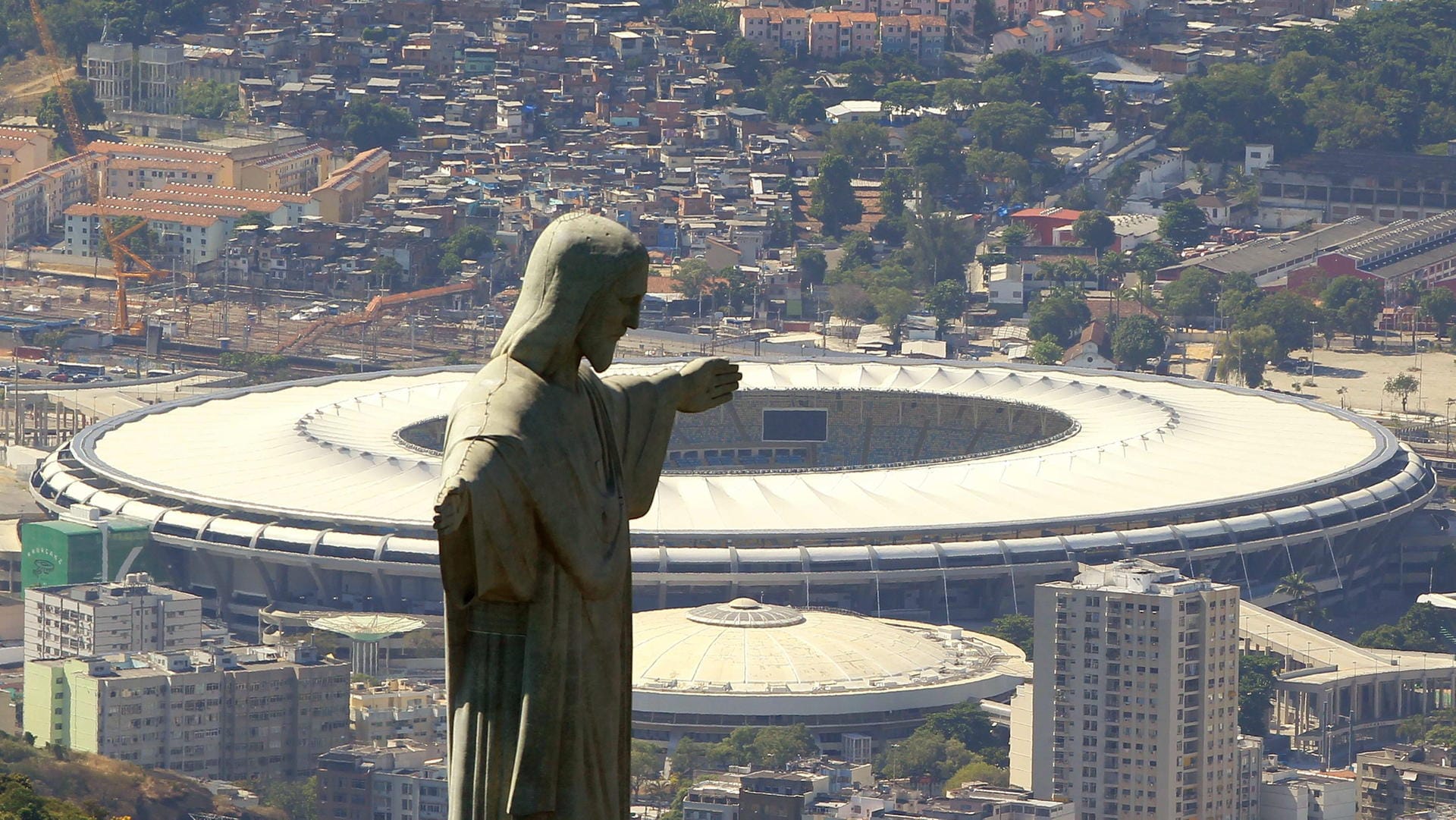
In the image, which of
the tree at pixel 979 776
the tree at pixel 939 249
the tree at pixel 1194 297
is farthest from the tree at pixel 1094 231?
the tree at pixel 979 776

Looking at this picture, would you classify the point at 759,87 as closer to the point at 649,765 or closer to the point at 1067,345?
the point at 1067,345

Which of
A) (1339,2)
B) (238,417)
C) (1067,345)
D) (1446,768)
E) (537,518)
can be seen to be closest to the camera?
(537,518)

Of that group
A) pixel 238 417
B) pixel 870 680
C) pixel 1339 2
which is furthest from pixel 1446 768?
pixel 1339 2

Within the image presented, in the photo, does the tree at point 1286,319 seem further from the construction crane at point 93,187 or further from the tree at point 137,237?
the tree at point 137,237

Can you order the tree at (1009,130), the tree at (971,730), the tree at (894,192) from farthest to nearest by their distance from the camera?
the tree at (1009,130), the tree at (894,192), the tree at (971,730)

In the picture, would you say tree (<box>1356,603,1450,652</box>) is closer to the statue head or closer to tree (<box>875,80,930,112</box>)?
tree (<box>875,80,930,112</box>)

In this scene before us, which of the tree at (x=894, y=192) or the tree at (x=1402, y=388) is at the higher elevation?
the tree at (x=894, y=192)
